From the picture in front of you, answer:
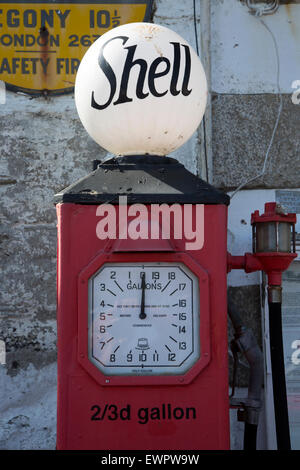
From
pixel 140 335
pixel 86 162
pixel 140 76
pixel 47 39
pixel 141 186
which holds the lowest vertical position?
pixel 140 335

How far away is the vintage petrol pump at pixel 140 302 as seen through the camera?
81.7 inches

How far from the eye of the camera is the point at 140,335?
2072mm

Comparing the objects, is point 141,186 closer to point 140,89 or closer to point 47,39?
point 140,89

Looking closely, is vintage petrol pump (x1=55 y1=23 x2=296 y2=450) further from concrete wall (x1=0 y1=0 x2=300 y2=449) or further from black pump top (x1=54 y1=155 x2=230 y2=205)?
concrete wall (x1=0 y1=0 x2=300 y2=449)

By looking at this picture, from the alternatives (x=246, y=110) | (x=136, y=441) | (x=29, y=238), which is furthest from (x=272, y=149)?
(x=136, y=441)

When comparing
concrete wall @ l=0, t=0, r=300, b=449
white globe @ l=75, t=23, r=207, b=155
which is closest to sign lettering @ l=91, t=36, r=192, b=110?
white globe @ l=75, t=23, r=207, b=155

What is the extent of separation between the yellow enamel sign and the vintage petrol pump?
→ 38.0 inches

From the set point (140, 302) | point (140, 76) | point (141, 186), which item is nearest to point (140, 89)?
point (140, 76)

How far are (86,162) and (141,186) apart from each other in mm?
947

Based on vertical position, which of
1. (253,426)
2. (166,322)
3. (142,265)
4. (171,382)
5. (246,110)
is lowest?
(253,426)

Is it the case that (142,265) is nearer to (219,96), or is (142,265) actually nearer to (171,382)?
(171,382)

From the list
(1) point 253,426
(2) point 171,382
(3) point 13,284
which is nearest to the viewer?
(2) point 171,382
